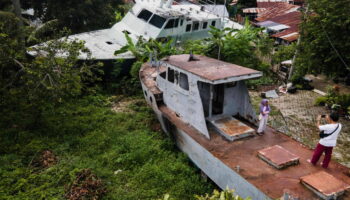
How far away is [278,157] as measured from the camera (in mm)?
5801

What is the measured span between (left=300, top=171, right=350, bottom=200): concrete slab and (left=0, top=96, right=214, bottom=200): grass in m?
2.13

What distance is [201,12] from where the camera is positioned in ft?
49.4

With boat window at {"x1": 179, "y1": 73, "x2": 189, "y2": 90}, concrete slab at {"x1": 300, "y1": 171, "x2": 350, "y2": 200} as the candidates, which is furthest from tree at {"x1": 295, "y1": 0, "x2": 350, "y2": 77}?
concrete slab at {"x1": 300, "y1": 171, "x2": 350, "y2": 200}

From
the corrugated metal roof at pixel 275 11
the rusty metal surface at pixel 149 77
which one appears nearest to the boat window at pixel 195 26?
the rusty metal surface at pixel 149 77

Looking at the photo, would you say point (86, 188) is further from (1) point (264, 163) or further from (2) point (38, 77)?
(1) point (264, 163)

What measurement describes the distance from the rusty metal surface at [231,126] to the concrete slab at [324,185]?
1.82 m

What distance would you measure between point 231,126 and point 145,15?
819 centimetres

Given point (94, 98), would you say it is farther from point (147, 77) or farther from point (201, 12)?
point (201, 12)

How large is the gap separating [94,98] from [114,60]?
1.64 m

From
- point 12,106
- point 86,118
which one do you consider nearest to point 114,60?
point 86,118

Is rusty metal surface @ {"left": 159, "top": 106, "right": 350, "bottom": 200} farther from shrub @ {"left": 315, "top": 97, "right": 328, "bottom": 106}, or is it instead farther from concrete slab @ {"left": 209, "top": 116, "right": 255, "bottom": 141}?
shrub @ {"left": 315, "top": 97, "right": 328, "bottom": 106}

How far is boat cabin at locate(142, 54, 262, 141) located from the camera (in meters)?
6.71

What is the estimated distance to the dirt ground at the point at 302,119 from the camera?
8.36m

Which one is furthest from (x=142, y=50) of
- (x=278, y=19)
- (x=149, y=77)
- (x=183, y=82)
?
(x=278, y=19)
